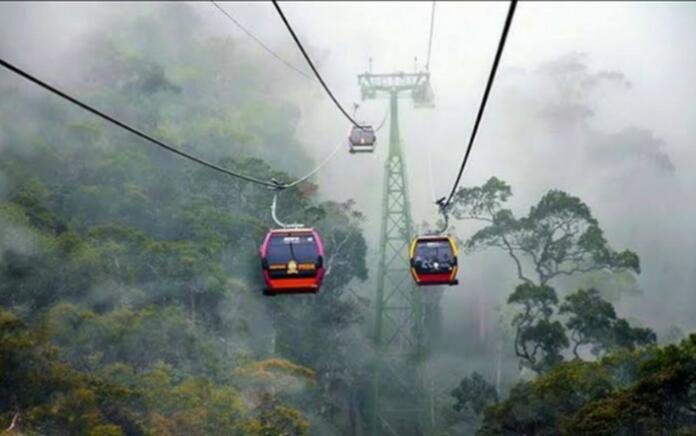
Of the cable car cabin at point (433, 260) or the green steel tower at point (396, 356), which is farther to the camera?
the green steel tower at point (396, 356)

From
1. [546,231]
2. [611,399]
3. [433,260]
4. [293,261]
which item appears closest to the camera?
[293,261]

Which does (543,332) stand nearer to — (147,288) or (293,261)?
(147,288)

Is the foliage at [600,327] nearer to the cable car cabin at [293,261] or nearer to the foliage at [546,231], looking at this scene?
the foliage at [546,231]

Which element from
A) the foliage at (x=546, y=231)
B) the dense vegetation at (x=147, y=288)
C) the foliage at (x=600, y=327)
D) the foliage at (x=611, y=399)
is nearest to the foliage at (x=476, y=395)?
the foliage at (x=600, y=327)

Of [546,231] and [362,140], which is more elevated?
[362,140]

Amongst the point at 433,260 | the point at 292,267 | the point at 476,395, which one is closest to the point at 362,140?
the point at 433,260

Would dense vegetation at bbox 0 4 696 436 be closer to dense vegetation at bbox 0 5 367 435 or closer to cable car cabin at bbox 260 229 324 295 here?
dense vegetation at bbox 0 5 367 435

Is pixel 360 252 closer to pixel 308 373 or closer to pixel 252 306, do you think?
pixel 252 306
